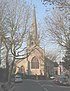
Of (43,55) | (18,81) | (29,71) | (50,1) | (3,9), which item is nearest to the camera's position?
(50,1)

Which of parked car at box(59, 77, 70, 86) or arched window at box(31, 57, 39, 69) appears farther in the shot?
arched window at box(31, 57, 39, 69)

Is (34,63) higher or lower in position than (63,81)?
higher

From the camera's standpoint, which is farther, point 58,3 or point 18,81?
point 18,81

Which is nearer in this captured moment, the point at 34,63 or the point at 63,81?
the point at 63,81

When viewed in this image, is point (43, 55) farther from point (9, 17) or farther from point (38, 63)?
point (9, 17)

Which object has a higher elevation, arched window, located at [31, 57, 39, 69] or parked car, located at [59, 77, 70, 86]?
arched window, located at [31, 57, 39, 69]

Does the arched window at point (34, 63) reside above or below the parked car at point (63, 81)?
above

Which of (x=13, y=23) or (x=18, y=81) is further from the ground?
(x=13, y=23)

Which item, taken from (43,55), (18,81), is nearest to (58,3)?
(18,81)

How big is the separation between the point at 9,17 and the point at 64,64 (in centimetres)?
4759

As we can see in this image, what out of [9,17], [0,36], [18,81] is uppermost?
[9,17]

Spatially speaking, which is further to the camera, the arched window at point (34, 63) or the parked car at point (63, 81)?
the arched window at point (34, 63)

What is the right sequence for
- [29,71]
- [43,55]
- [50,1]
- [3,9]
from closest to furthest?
1. [50,1]
2. [3,9]
3. [43,55]
4. [29,71]

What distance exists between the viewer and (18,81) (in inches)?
2906
